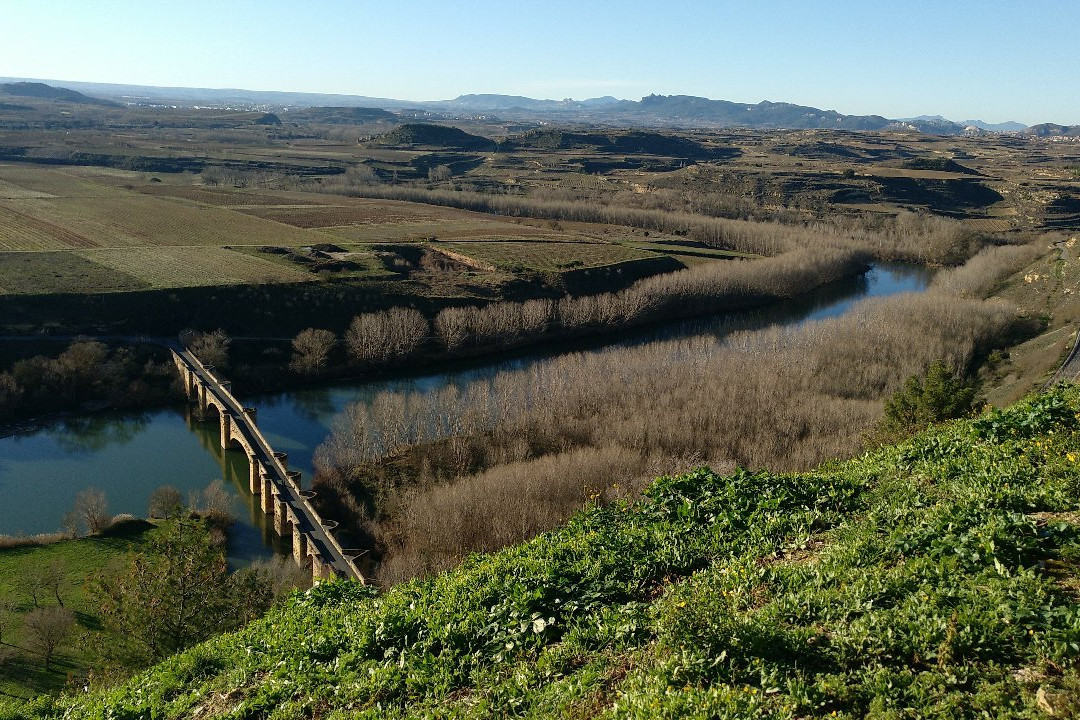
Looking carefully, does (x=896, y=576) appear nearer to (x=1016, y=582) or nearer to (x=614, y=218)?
(x=1016, y=582)

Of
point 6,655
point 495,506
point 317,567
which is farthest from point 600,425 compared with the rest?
point 6,655

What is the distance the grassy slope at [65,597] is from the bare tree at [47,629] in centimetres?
18

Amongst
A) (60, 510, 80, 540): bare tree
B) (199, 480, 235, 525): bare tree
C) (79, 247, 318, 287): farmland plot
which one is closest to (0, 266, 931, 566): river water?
(199, 480, 235, 525): bare tree

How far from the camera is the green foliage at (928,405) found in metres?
22.0

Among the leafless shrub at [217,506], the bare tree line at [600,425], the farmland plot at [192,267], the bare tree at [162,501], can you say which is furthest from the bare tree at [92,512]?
the farmland plot at [192,267]

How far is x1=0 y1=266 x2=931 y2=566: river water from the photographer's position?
1228 inches

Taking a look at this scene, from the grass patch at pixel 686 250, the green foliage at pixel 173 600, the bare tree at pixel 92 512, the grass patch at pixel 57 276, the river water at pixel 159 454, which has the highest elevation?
the grass patch at pixel 686 250

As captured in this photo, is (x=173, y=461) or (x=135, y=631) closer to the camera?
(x=135, y=631)

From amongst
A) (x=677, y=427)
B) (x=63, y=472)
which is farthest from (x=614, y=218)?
(x=63, y=472)

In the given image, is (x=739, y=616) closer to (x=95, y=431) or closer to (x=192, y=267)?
(x=95, y=431)

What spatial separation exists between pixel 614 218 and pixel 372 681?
92217mm

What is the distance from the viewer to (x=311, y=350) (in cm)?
4878

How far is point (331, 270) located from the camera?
6138cm

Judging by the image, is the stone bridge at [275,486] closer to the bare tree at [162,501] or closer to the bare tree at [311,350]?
the bare tree at [162,501]
